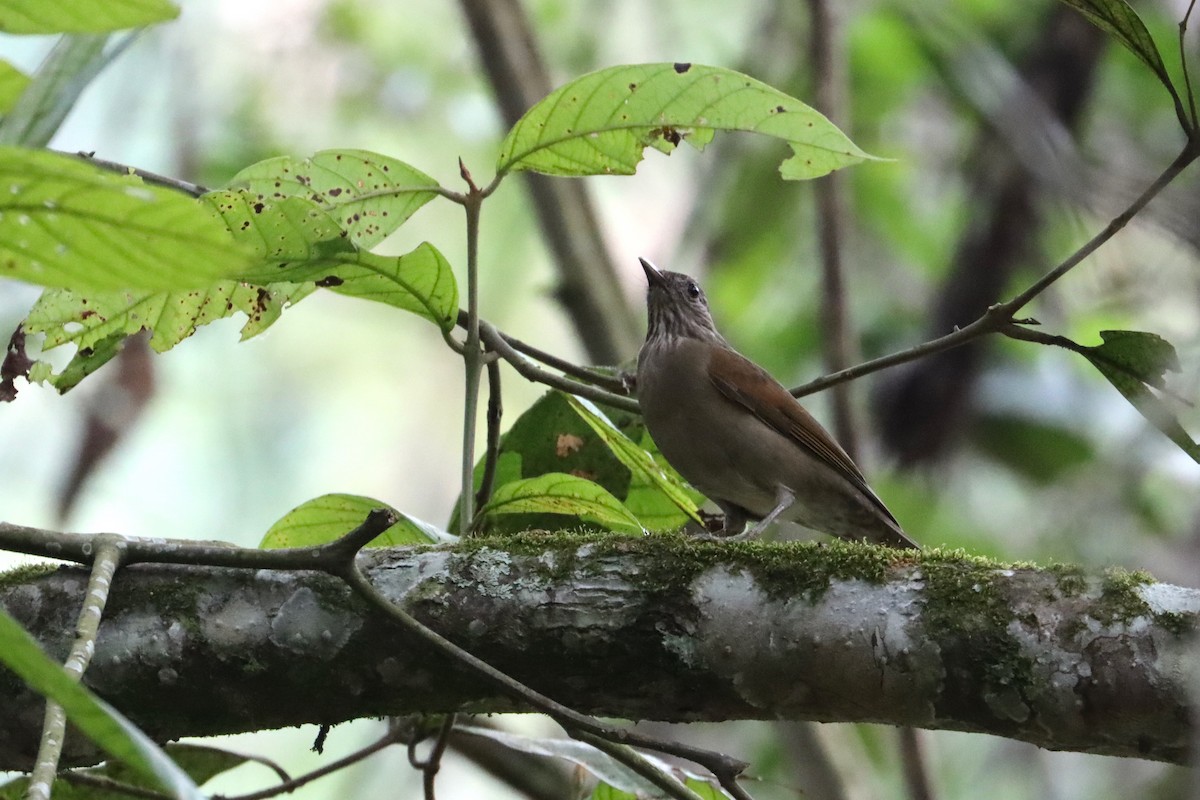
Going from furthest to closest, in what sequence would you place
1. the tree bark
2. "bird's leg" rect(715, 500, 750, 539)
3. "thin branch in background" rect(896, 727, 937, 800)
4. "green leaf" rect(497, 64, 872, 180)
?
"thin branch in background" rect(896, 727, 937, 800), "bird's leg" rect(715, 500, 750, 539), "green leaf" rect(497, 64, 872, 180), the tree bark

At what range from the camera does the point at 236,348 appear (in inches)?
452

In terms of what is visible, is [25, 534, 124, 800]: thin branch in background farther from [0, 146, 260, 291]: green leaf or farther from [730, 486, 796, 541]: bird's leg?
[730, 486, 796, 541]: bird's leg

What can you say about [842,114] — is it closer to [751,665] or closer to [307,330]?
[751,665]

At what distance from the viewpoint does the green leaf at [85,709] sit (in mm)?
1311

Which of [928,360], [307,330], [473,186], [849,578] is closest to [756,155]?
[928,360]

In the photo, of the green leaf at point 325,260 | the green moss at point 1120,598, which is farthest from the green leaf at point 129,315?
the green moss at point 1120,598

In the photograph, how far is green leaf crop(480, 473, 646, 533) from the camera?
282cm

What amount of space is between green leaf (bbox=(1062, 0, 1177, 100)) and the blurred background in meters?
0.43

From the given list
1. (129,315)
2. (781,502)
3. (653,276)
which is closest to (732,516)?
(781,502)

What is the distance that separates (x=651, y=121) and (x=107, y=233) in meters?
1.57

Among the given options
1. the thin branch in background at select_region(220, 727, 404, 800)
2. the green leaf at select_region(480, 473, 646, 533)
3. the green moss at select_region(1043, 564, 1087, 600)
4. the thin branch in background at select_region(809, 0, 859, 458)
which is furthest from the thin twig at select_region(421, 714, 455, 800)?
the thin branch in background at select_region(809, 0, 859, 458)

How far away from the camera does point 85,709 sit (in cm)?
134

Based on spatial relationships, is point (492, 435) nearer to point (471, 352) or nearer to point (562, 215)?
point (471, 352)

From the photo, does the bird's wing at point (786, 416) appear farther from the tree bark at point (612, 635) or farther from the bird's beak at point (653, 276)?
the tree bark at point (612, 635)
